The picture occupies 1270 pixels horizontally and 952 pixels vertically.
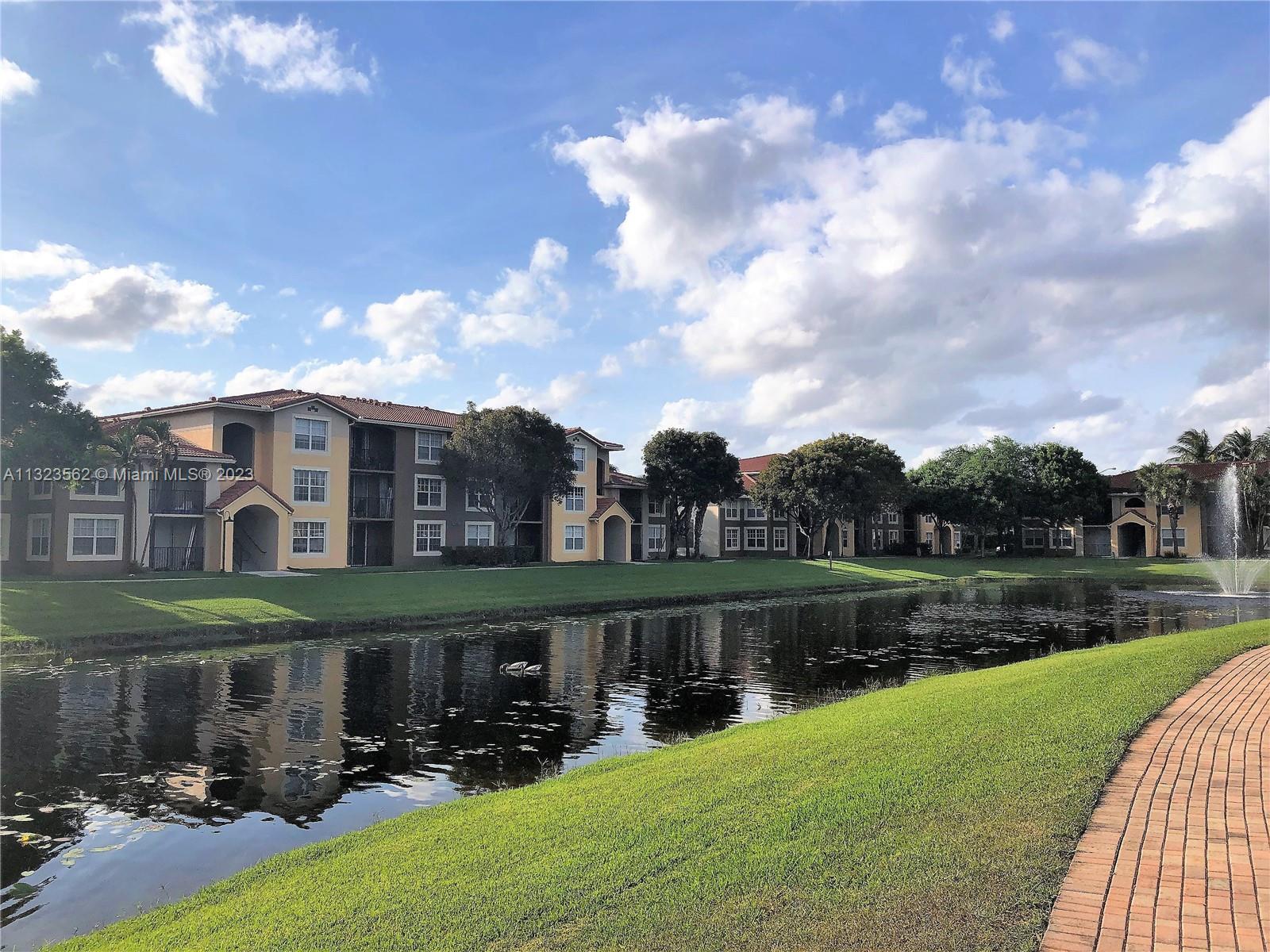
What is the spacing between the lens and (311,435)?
47.2 m

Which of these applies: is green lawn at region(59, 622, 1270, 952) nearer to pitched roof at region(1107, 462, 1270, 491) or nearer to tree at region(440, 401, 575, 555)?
tree at region(440, 401, 575, 555)

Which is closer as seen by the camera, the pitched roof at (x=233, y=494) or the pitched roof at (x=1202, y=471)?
the pitched roof at (x=233, y=494)

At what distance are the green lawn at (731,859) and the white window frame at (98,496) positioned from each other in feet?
118

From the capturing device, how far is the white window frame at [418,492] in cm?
5291

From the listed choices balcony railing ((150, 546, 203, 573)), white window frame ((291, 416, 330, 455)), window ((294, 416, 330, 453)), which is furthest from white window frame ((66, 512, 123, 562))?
window ((294, 416, 330, 453))

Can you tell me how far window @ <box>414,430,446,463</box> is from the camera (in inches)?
2095

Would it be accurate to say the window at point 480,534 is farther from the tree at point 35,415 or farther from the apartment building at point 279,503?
the tree at point 35,415

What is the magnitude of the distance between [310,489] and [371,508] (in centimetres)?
475

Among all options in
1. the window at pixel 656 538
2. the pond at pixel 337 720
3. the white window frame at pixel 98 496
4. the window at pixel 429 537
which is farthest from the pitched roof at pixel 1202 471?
the white window frame at pixel 98 496

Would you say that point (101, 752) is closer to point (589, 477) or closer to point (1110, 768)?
point (1110, 768)

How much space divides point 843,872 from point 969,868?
0.83 metres

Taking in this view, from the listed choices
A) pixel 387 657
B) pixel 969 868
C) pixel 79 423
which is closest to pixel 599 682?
pixel 387 657

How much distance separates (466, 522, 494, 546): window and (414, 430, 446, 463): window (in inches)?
197

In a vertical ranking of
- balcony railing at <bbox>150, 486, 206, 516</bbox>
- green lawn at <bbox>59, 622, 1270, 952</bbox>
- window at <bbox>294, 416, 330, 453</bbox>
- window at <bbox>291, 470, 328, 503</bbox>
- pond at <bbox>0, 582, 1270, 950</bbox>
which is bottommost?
pond at <bbox>0, 582, 1270, 950</bbox>
